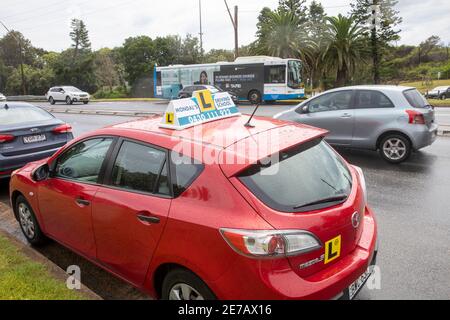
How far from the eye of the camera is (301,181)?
2697 mm

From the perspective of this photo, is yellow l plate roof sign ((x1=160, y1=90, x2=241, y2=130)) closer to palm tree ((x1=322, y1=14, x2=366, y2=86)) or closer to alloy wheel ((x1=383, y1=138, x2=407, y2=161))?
alloy wheel ((x1=383, y1=138, x2=407, y2=161))

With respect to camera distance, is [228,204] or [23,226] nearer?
[228,204]

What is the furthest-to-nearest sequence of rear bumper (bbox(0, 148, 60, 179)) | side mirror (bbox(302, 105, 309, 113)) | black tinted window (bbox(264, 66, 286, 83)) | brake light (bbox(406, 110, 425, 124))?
black tinted window (bbox(264, 66, 286, 83)) < side mirror (bbox(302, 105, 309, 113)) < brake light (bbox(406, 110, 425, 124)) < rear bumper (bbox(0, 148, 60, 179))

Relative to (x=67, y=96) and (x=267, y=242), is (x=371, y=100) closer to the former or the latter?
(x=267, y=242)

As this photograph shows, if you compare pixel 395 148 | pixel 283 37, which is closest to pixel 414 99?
pixel 395 148

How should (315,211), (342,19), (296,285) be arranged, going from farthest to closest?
1. (342,19)
2. (315,211)
3. (296,285)

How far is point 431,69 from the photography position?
6512 centimetres

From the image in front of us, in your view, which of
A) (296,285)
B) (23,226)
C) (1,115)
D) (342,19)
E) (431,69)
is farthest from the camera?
(431,69)

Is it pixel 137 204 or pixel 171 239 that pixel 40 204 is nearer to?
pixel 137 204

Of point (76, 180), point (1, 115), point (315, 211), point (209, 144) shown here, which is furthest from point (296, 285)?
point (1, 115)

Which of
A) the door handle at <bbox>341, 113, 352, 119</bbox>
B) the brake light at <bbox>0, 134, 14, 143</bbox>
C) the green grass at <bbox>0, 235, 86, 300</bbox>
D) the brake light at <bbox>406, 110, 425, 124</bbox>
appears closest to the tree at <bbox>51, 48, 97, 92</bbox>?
the brake light at <bbox>0, 134, 14, 143</bbox>

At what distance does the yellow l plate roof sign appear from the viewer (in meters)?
3.20
